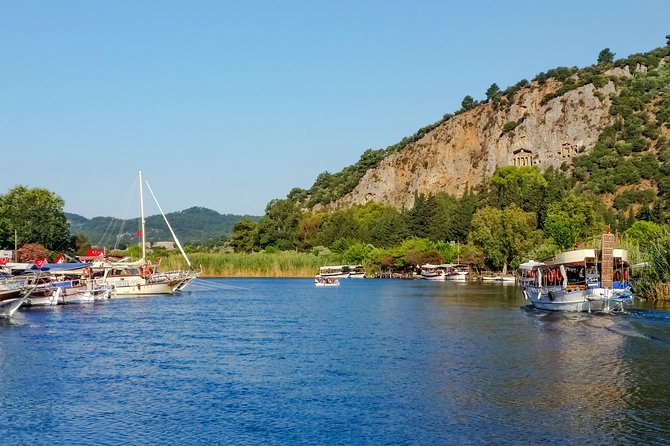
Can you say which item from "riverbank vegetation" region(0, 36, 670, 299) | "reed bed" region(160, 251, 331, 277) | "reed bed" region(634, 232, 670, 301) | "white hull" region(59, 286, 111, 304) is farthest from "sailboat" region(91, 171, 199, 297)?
"reed bed" region(634, 232, 670, 301)

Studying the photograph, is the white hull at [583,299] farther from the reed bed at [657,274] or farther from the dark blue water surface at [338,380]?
the reed bed at [657,274]

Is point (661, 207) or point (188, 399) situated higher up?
point (661, 207)

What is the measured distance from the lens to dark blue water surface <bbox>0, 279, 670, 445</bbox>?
26609 millimetres

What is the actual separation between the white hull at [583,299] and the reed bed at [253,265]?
8812 cm

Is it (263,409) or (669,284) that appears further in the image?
(669,284)

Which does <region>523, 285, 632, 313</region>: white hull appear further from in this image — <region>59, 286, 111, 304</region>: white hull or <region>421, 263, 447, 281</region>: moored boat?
<region>421, 263, 447, 281</region>: moored boat

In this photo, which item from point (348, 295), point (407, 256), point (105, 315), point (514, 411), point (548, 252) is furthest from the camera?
point (407, 256)

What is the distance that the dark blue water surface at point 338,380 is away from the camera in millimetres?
26609

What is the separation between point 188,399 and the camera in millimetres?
31750

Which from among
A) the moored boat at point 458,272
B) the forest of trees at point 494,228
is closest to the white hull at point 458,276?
the moored boat at point 458,272

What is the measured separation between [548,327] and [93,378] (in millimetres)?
33077

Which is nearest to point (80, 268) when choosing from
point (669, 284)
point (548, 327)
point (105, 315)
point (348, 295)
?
point (105, 315)

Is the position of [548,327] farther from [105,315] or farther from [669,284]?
[105,315]

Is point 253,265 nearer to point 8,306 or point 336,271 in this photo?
point 336,271
